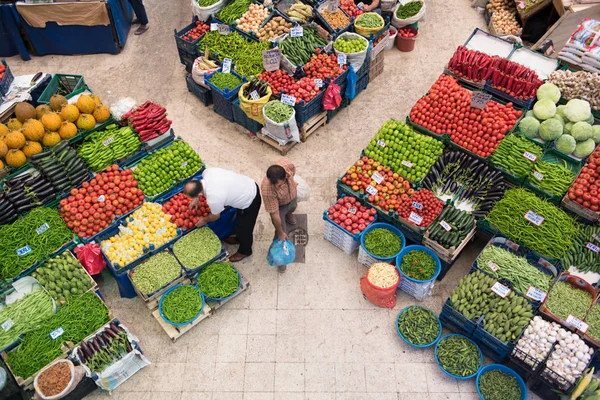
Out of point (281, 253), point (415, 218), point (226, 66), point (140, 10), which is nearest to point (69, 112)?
point (226, 66)

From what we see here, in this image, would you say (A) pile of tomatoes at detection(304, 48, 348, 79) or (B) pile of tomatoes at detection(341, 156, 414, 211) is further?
(A) pile of tomatoes at detection(304, 48, 348, 79)

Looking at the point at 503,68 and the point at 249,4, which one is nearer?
the point at 503,68

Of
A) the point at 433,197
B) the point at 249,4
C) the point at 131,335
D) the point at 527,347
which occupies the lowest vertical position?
the point at 131,335

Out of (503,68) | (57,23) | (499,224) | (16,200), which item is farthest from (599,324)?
(57,23)

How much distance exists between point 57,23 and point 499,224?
961 centimetres

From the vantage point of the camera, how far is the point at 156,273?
22.4 ft

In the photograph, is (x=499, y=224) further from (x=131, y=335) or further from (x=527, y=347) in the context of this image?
(x=131, y=335)

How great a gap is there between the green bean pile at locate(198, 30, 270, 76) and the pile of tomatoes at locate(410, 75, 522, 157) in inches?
126

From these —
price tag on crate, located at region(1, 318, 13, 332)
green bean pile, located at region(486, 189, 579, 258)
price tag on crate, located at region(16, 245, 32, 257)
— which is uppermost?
green bean pile, located at region(486, 189, 579, 258)

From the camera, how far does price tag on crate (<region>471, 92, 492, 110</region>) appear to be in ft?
25.9

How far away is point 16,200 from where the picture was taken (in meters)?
7.09

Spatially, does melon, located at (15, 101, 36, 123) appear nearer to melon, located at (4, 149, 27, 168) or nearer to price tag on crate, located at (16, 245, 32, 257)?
melon, located at (4, 149, 27, 168)

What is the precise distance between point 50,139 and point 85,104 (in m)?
0.79

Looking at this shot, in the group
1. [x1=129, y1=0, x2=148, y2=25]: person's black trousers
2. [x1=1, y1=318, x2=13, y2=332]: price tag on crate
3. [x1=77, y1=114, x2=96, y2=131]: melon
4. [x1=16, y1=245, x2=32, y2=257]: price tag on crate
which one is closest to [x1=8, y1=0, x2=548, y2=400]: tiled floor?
[x1=16, y1=245, x2=32, y2=257]: price tag on crate
